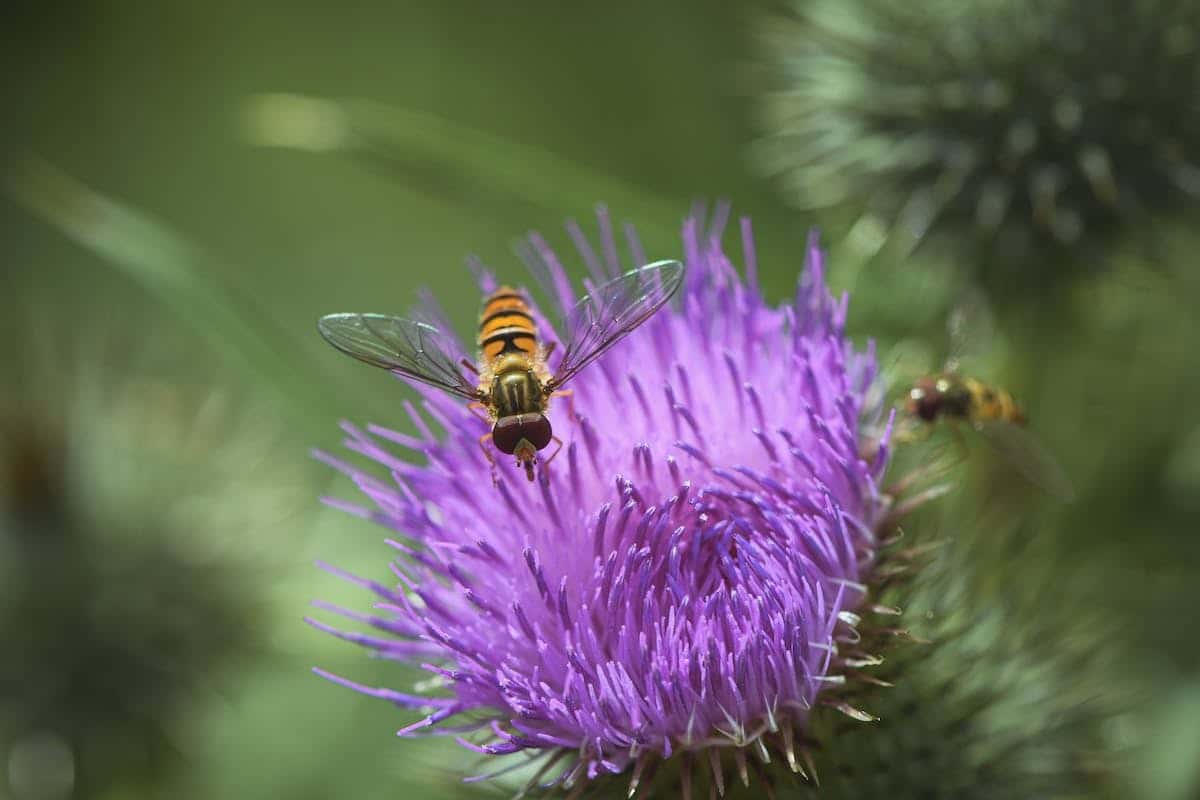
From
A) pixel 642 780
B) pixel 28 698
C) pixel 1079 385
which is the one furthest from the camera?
pixel 28 698

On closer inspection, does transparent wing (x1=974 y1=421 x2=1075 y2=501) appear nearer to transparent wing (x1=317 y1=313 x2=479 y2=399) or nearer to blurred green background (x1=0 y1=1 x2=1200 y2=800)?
blurred green background (x1=0 y1=1 x2=1200 y2=800)

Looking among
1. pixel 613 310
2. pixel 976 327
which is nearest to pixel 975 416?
pixel 976 327

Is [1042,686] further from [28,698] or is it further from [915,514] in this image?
[28,698]

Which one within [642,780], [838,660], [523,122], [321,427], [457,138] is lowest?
[642,780]

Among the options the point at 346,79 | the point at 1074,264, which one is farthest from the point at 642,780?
the point at 346,79

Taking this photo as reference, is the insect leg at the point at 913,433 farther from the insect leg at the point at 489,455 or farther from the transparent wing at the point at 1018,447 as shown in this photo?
the insect leg at the point at 489,455

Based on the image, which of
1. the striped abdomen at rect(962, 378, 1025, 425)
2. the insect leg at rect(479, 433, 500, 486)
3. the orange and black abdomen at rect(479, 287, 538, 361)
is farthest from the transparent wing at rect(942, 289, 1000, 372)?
the insect leg at rect(479, 433, 500, 486)

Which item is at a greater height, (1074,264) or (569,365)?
(1074,264)
